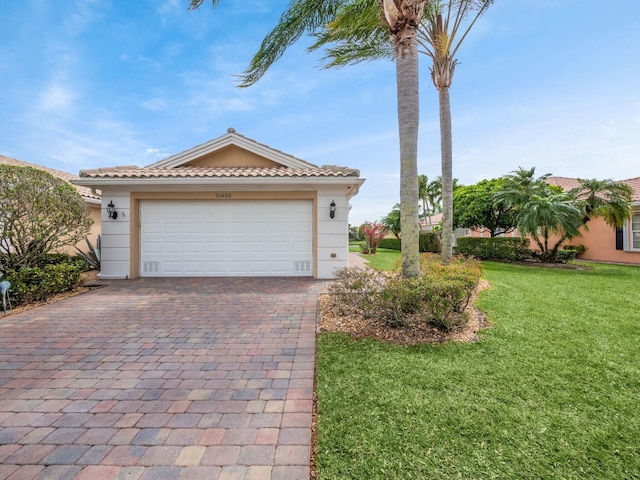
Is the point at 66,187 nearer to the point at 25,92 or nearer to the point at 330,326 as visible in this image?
the point at 25,92

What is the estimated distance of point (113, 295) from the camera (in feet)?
25.2

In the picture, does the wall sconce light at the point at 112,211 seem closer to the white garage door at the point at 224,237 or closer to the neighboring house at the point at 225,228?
the neighboring house at the point at 225,228

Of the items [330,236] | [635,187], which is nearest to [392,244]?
[635,187]

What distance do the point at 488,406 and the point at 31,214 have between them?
34.9 ft

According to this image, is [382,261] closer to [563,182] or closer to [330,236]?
[330,236]

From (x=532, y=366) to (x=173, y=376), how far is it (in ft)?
15.1

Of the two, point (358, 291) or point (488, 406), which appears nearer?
point (488, 406)

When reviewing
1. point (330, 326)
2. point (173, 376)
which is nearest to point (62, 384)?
point (173, 376)

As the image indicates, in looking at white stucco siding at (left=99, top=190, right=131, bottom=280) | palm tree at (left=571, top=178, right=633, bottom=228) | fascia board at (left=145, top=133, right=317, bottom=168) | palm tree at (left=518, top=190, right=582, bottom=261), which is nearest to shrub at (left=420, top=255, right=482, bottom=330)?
fascia board at (left=145, top=133, right=317, bottom=168)

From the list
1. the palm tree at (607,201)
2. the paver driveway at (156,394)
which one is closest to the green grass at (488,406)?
the paver driveway at (156,394)

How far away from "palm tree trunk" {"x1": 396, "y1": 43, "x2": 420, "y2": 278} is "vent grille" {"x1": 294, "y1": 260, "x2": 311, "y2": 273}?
5.26m

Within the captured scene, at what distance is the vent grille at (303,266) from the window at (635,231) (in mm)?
Answer: 18524

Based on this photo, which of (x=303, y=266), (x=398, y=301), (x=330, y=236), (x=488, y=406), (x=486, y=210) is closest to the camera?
(x=488, y=406)

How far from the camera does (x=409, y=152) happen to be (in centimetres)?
545
